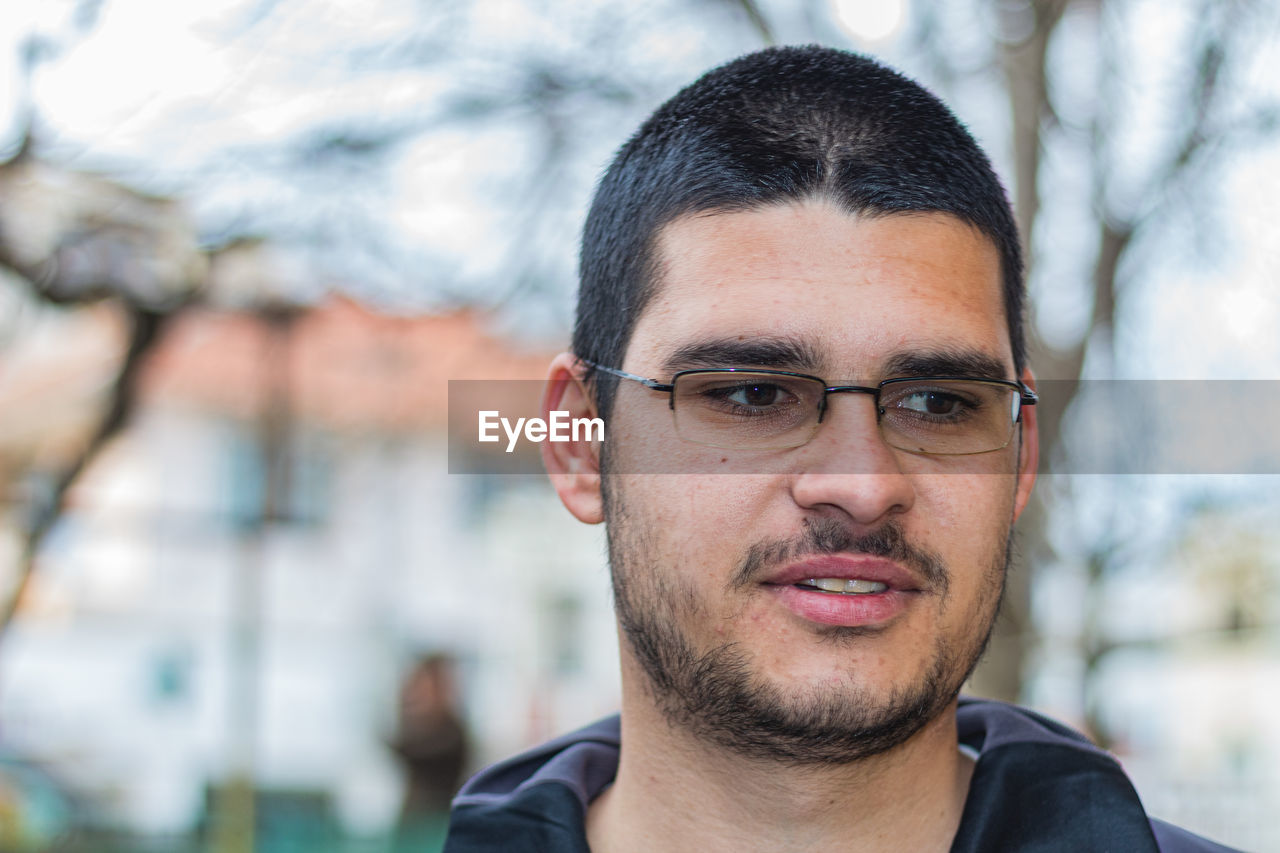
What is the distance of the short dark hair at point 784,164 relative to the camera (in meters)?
1.83

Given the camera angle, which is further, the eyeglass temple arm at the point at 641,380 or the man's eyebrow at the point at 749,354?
the eyeglass temple arm at the point at 641,380

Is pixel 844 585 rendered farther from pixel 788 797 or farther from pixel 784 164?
pixel 784 164

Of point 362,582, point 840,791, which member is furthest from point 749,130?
point 362,582

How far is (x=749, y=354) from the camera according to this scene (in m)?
1.73

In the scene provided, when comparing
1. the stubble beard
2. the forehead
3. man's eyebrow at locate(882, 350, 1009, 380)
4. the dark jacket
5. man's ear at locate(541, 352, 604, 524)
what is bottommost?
the dark jacket

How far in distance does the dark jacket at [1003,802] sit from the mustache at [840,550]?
1.22ft

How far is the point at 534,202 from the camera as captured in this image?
5.71 m

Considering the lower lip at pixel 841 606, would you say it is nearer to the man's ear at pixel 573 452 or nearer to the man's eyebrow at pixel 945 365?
the man's eyebrow at pixel 945 365

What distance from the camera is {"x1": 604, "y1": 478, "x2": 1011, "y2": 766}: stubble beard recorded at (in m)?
1.61

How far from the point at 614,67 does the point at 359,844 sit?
528cm

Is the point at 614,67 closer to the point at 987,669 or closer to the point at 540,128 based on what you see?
the point at 540,128

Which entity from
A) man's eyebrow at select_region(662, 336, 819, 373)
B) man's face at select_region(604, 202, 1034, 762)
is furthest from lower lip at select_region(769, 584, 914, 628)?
man's eyebrow at select_region(662, 336, 819, 373)

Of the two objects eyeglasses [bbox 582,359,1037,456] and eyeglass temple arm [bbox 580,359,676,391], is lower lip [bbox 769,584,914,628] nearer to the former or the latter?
eyeglasses [bbox 582,359,1037,456]

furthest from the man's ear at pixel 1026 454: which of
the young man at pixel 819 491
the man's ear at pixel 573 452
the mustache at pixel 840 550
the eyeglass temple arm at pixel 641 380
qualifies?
the man's ear at pixel 573 452
